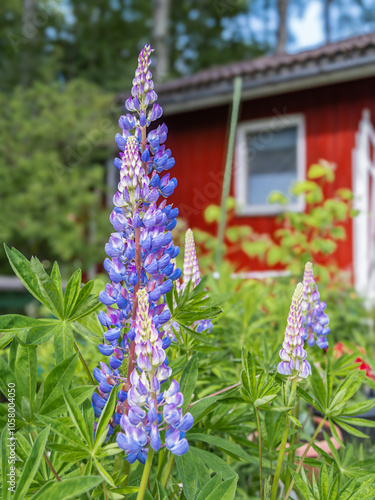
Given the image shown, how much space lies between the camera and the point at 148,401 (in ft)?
2.68

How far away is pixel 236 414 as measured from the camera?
1.30 meters

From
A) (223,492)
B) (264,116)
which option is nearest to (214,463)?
(223,492)

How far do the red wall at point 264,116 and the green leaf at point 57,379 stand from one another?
6556 mm

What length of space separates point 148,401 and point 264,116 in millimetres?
8184

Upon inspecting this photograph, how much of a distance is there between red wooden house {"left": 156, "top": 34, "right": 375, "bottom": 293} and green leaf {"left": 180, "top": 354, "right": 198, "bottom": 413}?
571 cm

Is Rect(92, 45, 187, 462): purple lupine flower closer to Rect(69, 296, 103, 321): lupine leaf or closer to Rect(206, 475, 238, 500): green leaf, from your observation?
Rect(69, 296, 103, 321): lupine leaf

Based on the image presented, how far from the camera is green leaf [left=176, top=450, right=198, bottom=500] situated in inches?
36.0

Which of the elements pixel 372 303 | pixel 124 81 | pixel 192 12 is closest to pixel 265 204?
pixel 372 303

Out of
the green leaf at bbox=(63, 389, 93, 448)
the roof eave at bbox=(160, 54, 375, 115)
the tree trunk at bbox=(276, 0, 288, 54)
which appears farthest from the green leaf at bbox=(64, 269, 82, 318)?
the tree trunk at bbox=(276, 0, 288, 54)

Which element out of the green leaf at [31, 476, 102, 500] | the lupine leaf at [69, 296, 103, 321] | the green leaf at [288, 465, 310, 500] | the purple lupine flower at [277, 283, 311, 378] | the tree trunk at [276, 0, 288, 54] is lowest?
the green leaf at [288, 465, 310, 500]

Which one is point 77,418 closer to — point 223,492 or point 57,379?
point 57,379

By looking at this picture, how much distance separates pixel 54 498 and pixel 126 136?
676 millimetres

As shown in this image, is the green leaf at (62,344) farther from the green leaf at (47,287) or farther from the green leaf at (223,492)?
the green leaf at (223,492)

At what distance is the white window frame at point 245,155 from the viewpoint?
8.11 meters
